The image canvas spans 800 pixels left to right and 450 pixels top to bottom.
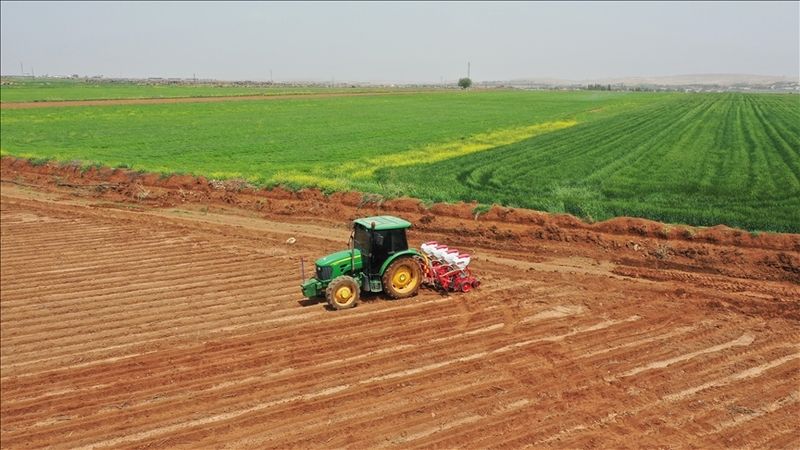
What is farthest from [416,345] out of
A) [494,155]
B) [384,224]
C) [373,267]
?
[494,155]

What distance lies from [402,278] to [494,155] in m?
19.4

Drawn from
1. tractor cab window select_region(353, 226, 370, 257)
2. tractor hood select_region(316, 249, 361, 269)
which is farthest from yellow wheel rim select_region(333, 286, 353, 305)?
tractor cab window select_region(353, 226, 370, 257)

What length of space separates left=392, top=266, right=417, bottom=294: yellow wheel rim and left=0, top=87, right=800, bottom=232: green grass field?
7463mm

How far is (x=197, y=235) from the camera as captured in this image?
58.1 feet

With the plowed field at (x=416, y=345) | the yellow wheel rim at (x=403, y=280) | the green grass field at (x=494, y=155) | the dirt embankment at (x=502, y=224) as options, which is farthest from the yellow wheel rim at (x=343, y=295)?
the green grass field at (x=494, y=155)

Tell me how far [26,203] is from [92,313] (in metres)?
13.7

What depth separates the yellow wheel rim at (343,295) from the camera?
1171 cm

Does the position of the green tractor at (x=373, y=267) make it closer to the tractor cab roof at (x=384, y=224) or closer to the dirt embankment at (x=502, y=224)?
the tractor cab roof at (x=384, y=224)

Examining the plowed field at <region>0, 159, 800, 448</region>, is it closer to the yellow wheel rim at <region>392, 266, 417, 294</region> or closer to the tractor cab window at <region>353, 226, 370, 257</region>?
the yellow wheel rim at <region>392, 266, 417, 294</region>

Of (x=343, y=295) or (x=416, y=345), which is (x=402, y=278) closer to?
(x=343, y=295)

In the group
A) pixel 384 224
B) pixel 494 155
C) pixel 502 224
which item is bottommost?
pixel 502 224

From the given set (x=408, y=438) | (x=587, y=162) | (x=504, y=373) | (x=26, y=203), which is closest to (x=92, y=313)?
(x=408, y=438)

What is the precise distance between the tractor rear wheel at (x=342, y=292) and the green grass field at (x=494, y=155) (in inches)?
346

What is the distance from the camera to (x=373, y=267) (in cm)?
1223
